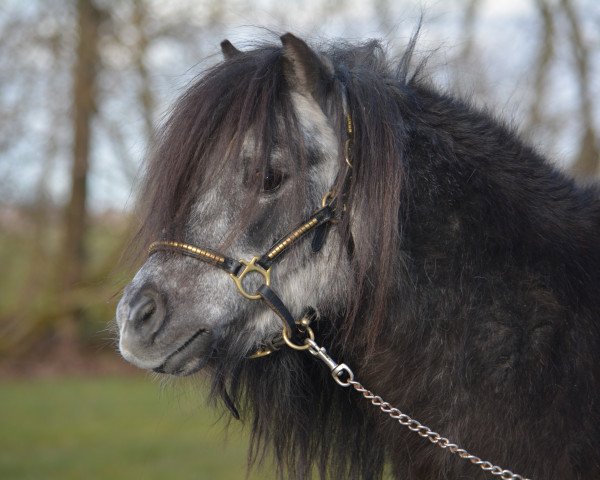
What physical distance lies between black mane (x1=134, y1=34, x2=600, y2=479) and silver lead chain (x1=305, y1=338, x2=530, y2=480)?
1.5 inches

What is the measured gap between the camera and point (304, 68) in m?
2.81

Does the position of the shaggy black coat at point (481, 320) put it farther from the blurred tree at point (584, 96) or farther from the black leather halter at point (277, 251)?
the blurred tree at point (584, 96)

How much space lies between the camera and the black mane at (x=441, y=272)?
2631 mm

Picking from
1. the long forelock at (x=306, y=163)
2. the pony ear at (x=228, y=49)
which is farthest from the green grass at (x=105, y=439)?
the pony ear at (x=228, y=49)

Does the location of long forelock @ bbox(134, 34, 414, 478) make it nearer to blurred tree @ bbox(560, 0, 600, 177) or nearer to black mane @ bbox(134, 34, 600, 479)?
black mane @ bbox(134, 34, 600, 479)

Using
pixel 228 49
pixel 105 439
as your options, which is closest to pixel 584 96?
pixel 105 439

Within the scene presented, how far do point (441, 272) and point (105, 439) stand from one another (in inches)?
304

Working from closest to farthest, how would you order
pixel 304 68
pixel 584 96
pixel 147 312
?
pixel 147 312
pixel 304 68
pixel 584 96

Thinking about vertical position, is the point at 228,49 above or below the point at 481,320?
above

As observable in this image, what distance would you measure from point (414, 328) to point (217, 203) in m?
0.87

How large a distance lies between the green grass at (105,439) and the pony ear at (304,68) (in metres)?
3.21

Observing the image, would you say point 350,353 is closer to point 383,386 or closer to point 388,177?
point 383,386

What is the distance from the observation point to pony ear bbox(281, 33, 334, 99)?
2764 millimetres

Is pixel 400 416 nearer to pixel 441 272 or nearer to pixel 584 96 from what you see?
pixel 441 272
